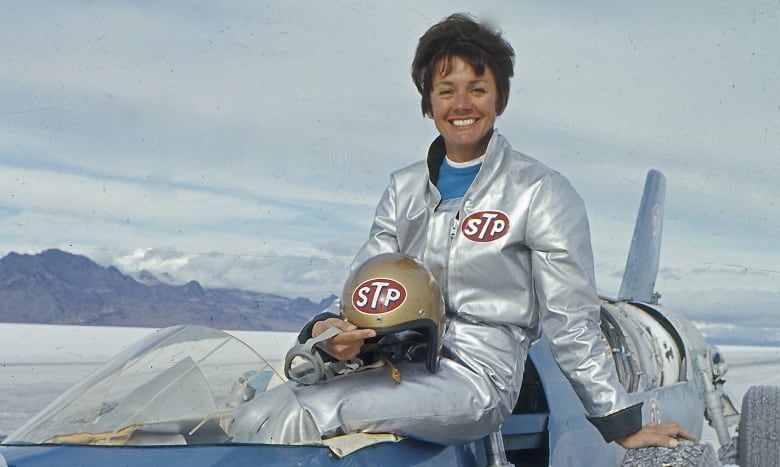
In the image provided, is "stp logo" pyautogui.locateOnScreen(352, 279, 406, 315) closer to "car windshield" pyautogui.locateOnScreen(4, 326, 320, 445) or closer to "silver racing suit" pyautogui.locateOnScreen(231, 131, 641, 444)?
"silver racing suit" pyautogui.locateOnScreen(231, 131, 641, 444)

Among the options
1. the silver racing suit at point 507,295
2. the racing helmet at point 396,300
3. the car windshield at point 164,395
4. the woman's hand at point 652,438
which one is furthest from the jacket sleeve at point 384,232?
the woman's hand at point 652,438

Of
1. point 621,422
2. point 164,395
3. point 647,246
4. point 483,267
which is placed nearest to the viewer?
point 164,395

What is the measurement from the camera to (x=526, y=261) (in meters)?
3.46

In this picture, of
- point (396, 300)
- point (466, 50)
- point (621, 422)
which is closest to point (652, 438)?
point (621, 422)

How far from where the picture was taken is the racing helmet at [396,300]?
9.98 feet

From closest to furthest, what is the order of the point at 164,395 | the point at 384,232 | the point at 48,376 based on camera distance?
the point at 164,395 → the point at 384,232 → the point at 48,376

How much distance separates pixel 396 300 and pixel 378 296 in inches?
2.5

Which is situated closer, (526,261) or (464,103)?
(526,261)

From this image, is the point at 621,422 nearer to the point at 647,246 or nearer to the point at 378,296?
the point at 378,296

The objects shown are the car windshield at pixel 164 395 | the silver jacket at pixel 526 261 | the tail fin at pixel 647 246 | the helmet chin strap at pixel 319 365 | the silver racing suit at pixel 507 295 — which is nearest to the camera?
the car windshield at pixel 164 395

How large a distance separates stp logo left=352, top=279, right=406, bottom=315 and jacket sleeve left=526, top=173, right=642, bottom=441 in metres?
0.59

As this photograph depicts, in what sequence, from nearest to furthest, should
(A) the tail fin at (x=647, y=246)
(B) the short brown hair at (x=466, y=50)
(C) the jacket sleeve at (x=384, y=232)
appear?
1. (B) the short brown hair at (x=466, y=50)
2. (C) the jacket sleeve at (x=384, y=232)
3. (A) the tail fin at (x=647, y=246)

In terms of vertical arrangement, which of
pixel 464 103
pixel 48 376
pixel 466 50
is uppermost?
pixel 466 50

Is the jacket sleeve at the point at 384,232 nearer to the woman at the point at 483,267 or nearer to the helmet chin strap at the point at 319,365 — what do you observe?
the woman at the point at 483,267
